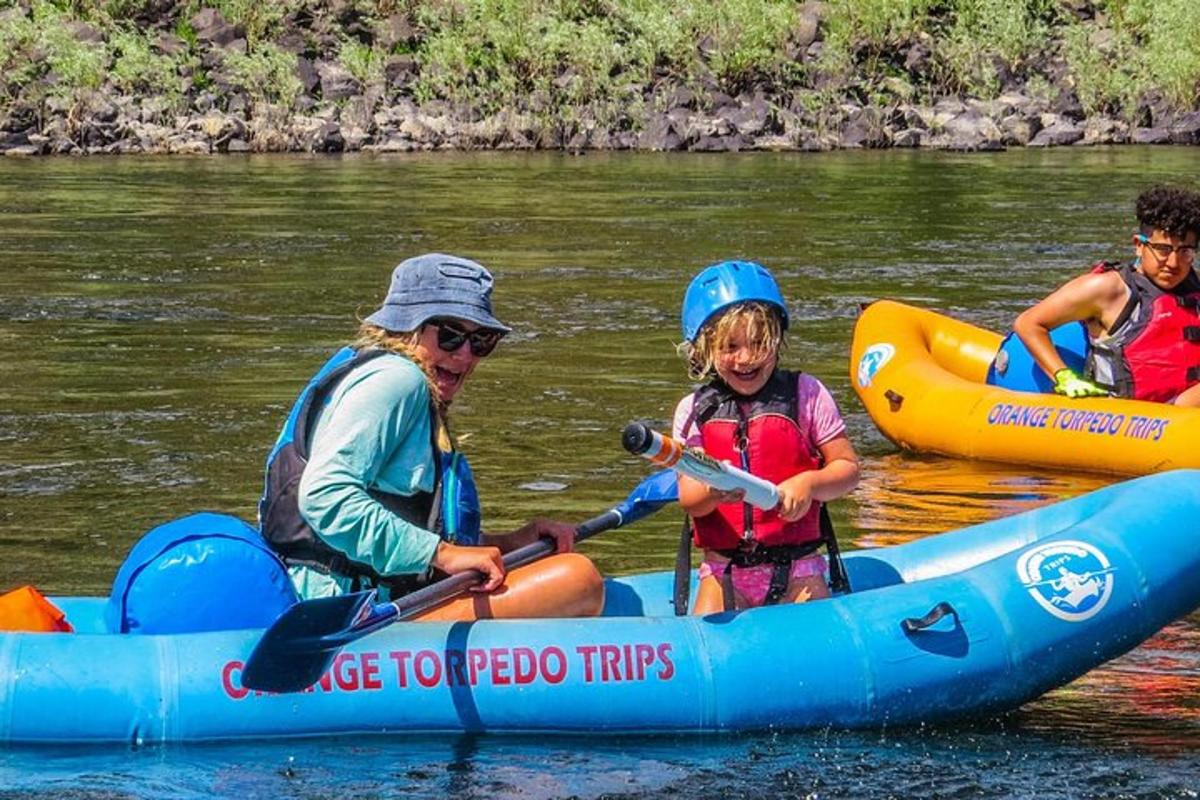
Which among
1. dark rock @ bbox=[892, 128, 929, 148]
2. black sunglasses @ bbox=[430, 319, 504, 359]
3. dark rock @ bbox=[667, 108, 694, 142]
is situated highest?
dark rock @ bbox=[667, 108, 694, 142]

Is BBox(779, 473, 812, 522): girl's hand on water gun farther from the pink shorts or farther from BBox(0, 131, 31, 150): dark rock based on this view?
BBox(0, 131, 31, 150): dark rock

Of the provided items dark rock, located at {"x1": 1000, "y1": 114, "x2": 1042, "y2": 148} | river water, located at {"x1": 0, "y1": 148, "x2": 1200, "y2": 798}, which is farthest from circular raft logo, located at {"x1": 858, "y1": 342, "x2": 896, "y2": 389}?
dark rock, located at {"x1": 1000, "y1": 114, "x2": 1042, "y2": 148}

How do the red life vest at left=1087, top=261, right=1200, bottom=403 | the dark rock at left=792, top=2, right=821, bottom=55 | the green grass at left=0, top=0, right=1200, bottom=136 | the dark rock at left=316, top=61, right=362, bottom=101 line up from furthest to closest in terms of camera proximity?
the dark rock at left=792, top=2, right=821, bottom=55, the dark rock at left=316, top=61, right=362, bottom=101, the green grass at left=0, top=0, right=1200, bottom=136, the red life vest at left=1087, top=261, right=1200, bottom=403

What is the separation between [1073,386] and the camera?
873cm

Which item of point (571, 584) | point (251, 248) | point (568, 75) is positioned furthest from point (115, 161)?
point (571, 584)

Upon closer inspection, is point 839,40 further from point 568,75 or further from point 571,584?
point 571,584

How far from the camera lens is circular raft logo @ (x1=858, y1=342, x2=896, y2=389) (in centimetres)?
955

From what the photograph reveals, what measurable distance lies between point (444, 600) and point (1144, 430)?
409 cm

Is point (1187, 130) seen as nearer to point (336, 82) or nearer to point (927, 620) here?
point (336, 82)

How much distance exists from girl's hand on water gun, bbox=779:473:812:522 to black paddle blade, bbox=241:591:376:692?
997 millimetres

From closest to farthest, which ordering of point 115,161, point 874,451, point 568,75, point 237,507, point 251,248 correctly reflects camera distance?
1. point 237,507
2. point 874,451
3. point 251,248
4. point 115,161
5. point 568,75

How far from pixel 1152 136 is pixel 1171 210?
25838 mm

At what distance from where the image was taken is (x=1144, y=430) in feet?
27.4

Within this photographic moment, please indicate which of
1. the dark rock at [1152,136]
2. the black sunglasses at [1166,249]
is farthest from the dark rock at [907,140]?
the black sunglasses at [1166,249]
